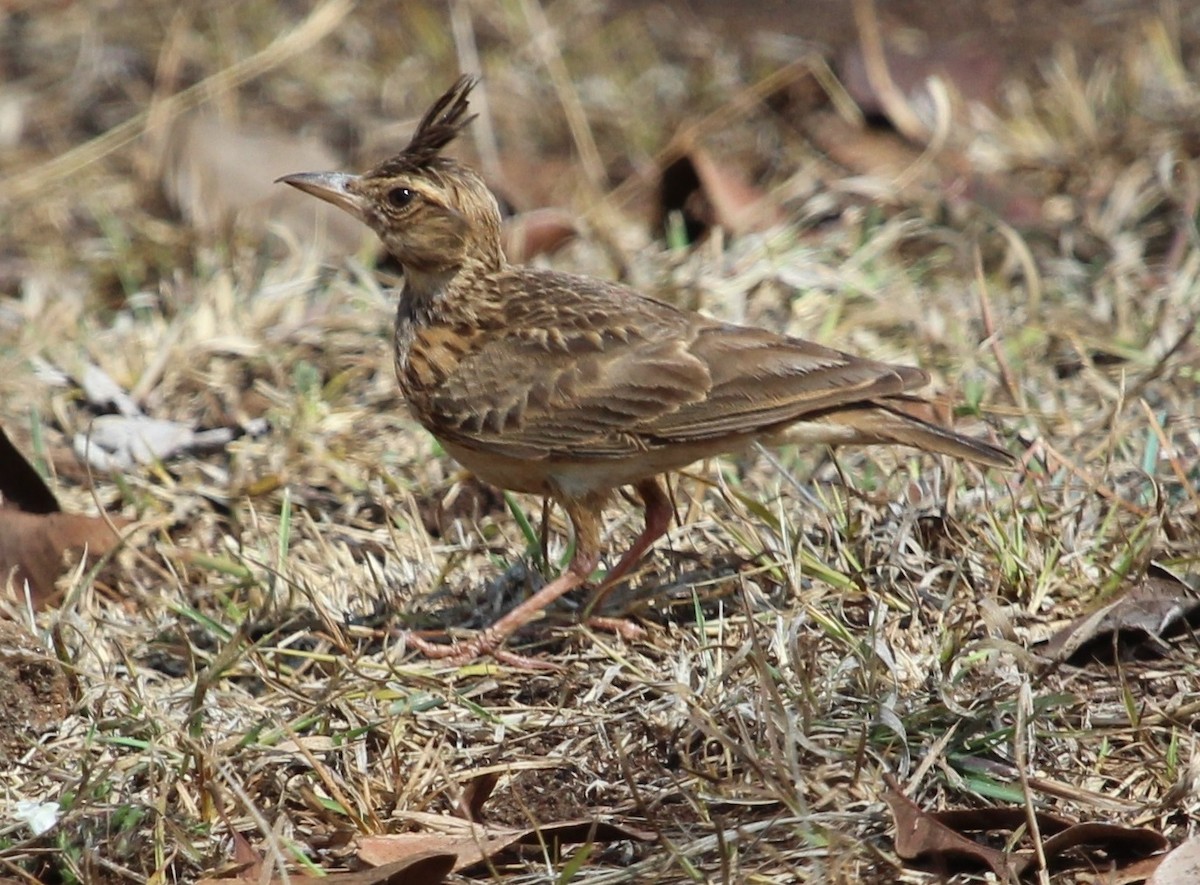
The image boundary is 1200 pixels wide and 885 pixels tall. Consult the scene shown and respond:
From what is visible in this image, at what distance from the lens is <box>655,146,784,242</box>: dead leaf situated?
7.23m

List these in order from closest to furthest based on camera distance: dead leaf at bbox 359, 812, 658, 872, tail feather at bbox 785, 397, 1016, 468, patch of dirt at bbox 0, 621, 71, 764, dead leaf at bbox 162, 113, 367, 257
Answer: dead leaf at bbox 359, 812, 658, 872
patch of dirt at bbox 0, 621, 71, 764
tail feather at bbox 785, 397, 1016, 468
dead leaf at bbox 162, 113, 367, 257

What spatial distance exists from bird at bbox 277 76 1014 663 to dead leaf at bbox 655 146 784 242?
77.4 inches

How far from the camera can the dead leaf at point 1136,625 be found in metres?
4.22

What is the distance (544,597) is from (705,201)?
120 inches

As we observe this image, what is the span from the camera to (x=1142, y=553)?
434 cm

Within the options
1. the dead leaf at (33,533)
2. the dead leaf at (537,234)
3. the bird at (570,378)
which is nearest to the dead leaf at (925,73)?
the dead leaf at (537,234)

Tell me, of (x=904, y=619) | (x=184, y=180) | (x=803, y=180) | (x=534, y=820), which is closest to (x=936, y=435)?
(x=904, y=619)

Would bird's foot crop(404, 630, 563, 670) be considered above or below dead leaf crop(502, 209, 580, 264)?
below

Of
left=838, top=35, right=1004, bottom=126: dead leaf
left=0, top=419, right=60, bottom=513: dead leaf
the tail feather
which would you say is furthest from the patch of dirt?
left=838, top=35, right=1004, bottom=126: dead leaf

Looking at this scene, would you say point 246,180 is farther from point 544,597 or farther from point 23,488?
point 544,597

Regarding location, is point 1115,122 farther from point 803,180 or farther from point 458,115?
point 458,115

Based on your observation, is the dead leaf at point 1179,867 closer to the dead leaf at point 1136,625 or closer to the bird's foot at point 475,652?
the dead leaf at point 1136,625

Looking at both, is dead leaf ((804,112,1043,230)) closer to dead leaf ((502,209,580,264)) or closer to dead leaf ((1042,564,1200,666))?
dead leaf ((502,209,580,264))

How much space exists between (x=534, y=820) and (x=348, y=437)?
245cm
